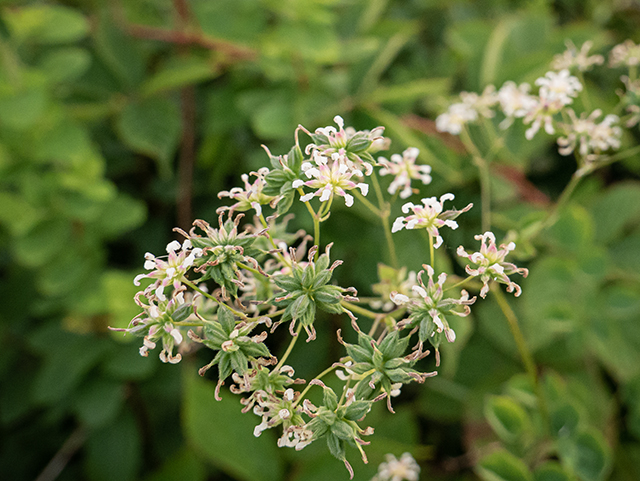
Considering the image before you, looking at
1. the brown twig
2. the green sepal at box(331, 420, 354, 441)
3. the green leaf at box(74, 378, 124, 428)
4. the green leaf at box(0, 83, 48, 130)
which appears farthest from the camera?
the brown twig

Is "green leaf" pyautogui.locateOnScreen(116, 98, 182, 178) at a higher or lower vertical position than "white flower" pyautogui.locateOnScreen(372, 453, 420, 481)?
higher

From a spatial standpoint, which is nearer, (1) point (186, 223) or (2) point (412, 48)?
(1) point (186, 223)

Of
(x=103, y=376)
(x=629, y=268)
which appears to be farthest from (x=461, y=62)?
(x=103, y=376)

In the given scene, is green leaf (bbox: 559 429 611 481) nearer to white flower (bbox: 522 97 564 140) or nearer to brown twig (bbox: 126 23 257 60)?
white flower (bbox: 522 97 564 140)

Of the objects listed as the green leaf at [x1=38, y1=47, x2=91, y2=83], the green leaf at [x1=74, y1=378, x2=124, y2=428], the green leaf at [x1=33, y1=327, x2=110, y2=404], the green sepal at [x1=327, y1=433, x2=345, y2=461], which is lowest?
the green leaf at [x1=74, y1=378, x2=124, y2=428]

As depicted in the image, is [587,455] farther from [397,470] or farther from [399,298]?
[399,298]

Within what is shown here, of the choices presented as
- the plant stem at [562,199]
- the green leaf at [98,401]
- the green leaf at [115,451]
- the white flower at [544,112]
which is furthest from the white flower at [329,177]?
the green leaf at [115,451]

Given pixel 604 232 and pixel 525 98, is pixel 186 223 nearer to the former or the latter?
pixel 525 98

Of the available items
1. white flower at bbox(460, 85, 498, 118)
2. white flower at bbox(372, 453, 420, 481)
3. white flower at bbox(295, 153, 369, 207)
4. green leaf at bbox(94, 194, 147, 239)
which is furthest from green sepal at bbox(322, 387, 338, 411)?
green leaf at bbox(94, 194, 147, 239)
